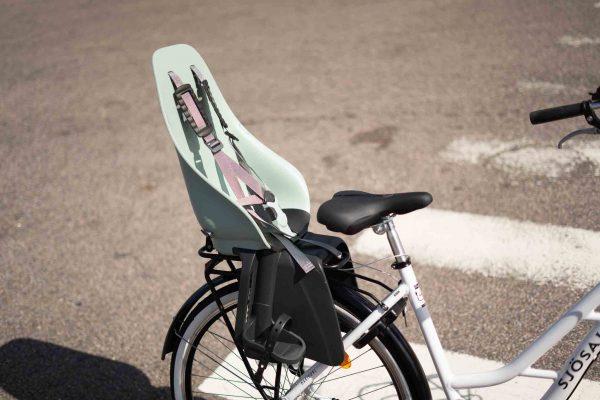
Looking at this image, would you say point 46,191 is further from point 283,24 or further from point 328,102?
point 283,24

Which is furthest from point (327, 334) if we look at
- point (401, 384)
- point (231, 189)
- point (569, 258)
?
point (569, 258)

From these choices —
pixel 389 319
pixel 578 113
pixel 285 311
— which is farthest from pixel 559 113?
pixel 285 311

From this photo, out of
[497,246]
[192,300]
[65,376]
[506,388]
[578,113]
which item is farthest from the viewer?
[497,246]

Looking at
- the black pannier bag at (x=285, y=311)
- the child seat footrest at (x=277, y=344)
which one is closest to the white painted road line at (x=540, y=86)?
the black pannier bag at (x=285, y=311)

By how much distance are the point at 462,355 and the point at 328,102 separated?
160 inches

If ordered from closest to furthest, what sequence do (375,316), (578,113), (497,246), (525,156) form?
(578,113) → (375,316) → (497,246) → (525,156)

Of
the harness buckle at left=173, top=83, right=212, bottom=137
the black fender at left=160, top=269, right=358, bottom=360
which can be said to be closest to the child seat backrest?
the harness buckle at left=173, top=83, right=212, bottom=137

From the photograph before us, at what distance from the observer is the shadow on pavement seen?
361cm

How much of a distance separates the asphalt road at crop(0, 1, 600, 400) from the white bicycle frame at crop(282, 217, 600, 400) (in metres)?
1.09

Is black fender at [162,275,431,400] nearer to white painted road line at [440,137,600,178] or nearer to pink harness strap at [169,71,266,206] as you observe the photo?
pink harness strap at [169,71,266,206]

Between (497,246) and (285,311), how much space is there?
2.45 meters

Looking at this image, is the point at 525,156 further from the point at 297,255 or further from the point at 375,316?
the point at 297,255

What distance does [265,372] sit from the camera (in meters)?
3.46

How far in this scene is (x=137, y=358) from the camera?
3.86 meters
